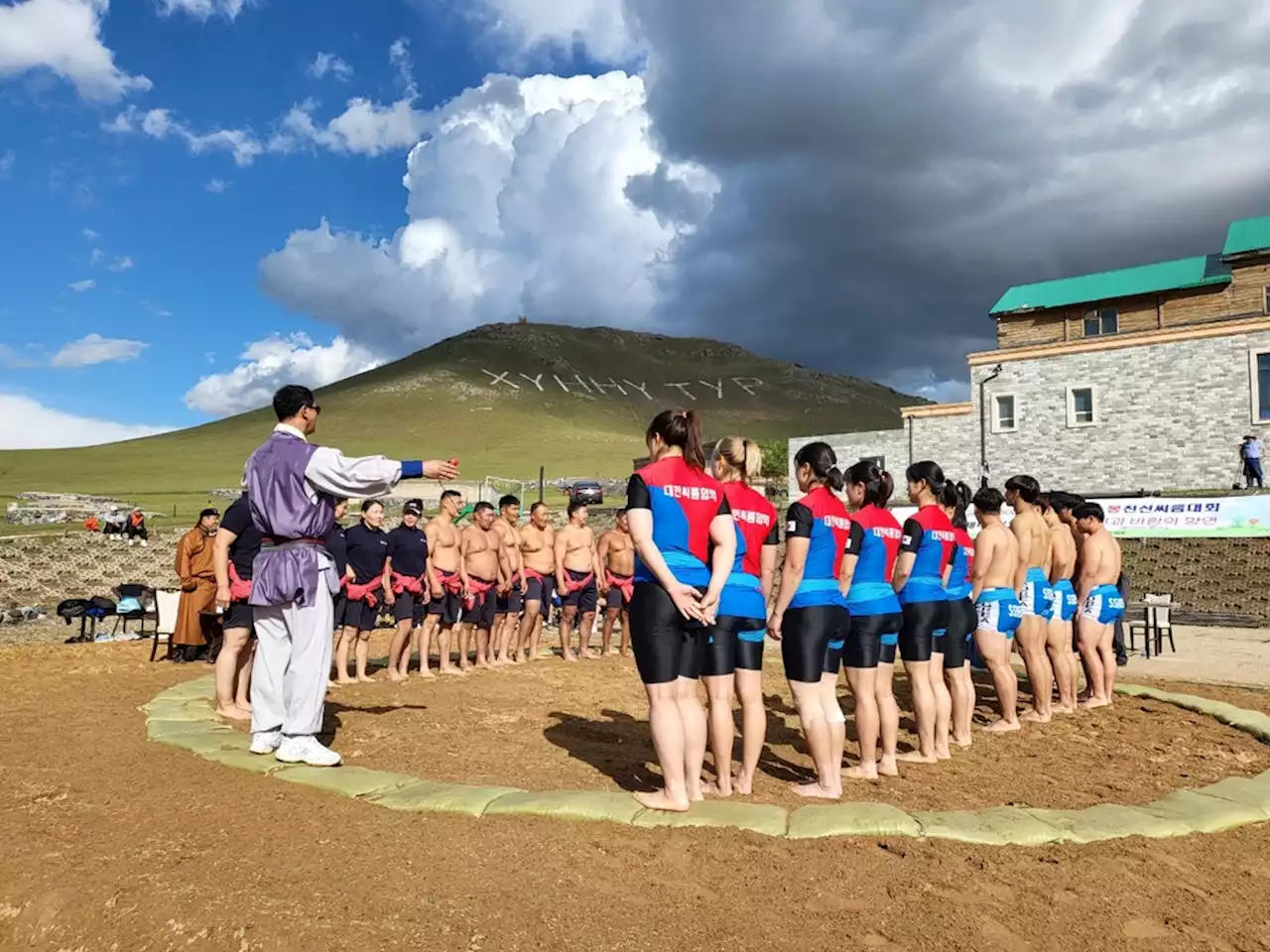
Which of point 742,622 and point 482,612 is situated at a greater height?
point 742,622

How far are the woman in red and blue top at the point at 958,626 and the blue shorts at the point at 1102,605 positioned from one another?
6.75 ft

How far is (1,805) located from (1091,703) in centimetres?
A: 849

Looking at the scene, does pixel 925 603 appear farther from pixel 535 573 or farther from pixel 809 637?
pixel 535 573

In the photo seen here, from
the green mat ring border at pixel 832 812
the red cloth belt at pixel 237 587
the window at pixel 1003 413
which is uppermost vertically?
the window at pixel 1003 413

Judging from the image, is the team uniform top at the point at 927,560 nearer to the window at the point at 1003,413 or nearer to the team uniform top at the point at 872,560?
the team uniform top at the point at 872,560

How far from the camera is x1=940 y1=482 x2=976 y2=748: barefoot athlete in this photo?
21.1ft

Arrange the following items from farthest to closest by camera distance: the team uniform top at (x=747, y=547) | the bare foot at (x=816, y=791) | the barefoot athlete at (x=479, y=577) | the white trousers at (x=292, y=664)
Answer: the barefoot athlete at (x=479, y=577) → the white trousers at (x=292, y=664) → the bare foot at (x=816, y=791) → the team uniform top at (x=747, y=547)

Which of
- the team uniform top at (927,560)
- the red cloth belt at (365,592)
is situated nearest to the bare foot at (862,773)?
the team uniform top at (927,560)

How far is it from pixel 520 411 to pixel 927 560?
119 metres

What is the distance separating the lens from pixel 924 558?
6070mm

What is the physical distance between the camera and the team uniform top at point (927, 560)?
6.04 metres

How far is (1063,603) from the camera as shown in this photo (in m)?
7.55

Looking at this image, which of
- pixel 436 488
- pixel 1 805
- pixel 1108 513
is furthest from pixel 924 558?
pixel 436 488

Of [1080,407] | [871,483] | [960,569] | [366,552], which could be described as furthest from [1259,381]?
[366,552]
